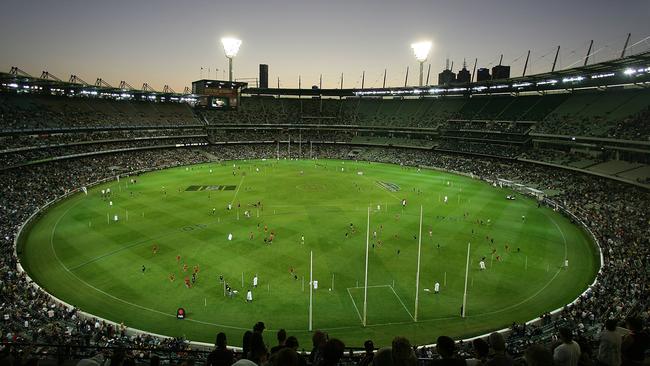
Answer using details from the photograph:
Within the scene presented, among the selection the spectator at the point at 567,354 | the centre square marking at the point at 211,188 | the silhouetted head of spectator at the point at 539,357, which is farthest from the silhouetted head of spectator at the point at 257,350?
the centre square marking at the point at 211,188

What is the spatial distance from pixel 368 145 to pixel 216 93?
53.7m

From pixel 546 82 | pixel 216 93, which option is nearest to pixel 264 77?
pixel 216 93

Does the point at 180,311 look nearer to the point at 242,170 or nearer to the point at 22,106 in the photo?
the point at 242,170

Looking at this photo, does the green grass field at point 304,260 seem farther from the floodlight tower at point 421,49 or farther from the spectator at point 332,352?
the floodlight tower at point 421,49

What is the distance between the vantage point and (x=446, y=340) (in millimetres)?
6191

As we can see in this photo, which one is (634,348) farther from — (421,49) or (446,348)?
(421,49)

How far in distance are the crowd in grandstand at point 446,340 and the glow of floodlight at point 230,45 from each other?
47409 millimetres

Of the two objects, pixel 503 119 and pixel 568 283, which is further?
pixel 503 119

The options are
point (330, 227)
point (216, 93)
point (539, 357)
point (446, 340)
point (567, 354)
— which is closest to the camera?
point (539, 357)

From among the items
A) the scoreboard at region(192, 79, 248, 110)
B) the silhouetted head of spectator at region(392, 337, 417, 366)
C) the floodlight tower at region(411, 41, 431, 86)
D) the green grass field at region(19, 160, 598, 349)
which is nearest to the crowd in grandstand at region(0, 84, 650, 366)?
the silhouetted head of spectator at region(392, 337, 417, 366)

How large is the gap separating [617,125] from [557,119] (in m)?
16.2

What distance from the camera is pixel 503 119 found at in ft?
321

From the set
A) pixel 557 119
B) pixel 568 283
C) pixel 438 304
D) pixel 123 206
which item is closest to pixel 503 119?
pixel 557 119

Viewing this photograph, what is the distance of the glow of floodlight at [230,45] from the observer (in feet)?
397
